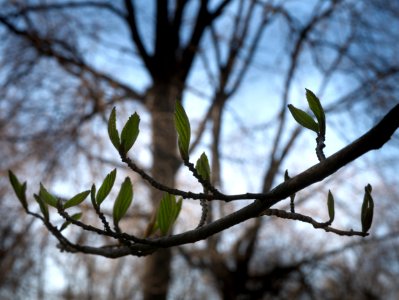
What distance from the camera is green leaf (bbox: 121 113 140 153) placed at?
63 cm

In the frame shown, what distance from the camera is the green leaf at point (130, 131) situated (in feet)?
2.07

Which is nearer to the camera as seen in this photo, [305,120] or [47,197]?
[305,120]

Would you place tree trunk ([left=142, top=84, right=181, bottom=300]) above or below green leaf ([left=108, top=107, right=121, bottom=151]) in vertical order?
above

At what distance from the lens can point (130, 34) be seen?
408cm

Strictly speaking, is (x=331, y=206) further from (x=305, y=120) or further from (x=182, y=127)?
(x=182, y=127)

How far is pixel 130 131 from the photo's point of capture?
63 centimetres

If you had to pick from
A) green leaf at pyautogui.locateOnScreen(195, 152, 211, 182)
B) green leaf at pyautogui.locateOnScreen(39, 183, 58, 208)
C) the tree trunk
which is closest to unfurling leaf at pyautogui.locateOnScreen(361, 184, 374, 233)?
green leaf at pyautogui.locateOnScreen(195, 152, 211, 182)

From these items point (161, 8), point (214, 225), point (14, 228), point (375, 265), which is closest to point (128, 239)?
point (214, 225)

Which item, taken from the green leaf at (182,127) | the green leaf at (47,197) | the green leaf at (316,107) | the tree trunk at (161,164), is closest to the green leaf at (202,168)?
the green leaf at (182,127)

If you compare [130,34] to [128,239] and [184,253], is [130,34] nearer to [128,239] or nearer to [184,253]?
[184,253]

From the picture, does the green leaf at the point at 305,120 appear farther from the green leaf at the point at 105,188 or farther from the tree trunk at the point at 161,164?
the tree trunk at the point at 161,164

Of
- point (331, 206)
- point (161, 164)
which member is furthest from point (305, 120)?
point (161, 164)

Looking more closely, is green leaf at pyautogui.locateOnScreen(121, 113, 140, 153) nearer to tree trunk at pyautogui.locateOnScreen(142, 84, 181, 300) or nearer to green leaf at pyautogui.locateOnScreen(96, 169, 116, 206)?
green leaf at pyautogui.locateOnScreen(96, 169, 116, 206)

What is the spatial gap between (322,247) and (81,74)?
315cm
